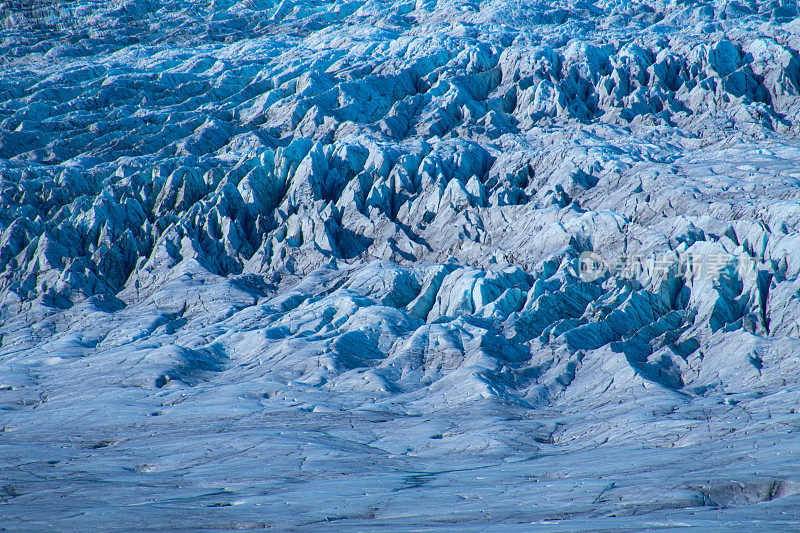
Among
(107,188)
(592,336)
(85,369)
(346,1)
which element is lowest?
(592,336)

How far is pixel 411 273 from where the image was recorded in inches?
2761

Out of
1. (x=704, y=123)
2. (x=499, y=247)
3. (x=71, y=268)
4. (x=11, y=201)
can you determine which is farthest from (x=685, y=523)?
(x=11, y=201)

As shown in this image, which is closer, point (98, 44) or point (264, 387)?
point (264, 387)

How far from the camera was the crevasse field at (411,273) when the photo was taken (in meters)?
28.3

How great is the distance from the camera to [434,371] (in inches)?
2122

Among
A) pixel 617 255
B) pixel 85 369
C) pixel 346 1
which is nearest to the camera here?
pixel 85 369

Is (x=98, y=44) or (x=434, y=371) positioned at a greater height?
(x=98, y=44)

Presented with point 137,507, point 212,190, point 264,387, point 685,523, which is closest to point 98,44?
point 212,190

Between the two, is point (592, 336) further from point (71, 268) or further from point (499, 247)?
point (71, 268)

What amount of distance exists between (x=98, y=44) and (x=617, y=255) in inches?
4879

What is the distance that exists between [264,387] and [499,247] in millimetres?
31982

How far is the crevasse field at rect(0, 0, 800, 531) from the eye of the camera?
93.0 ft

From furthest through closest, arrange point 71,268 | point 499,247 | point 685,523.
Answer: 1. point 71,268
2. point 499,247
3. point 685,523

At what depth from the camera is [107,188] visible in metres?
89.9
